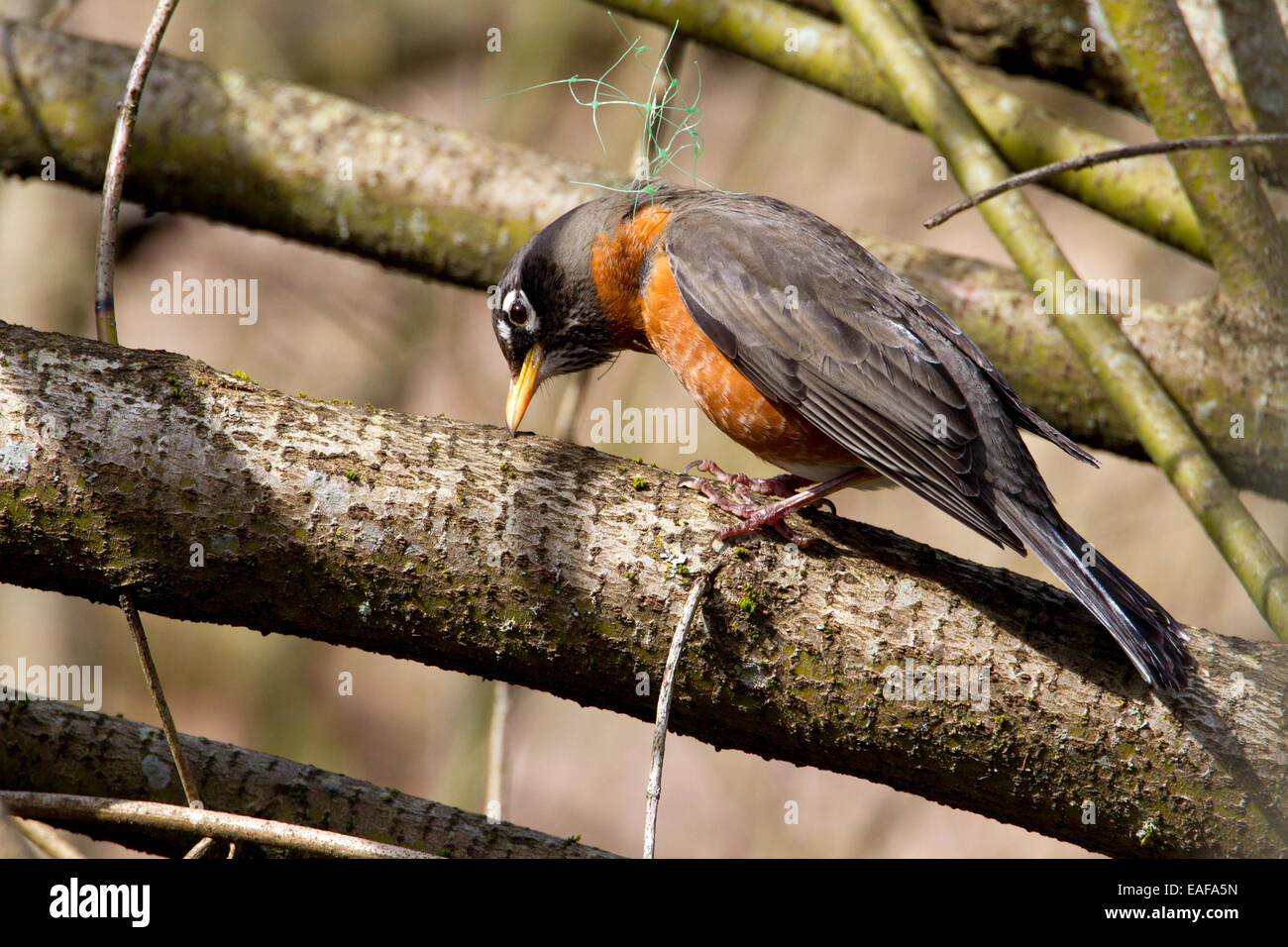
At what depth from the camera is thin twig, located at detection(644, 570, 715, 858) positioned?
217cm

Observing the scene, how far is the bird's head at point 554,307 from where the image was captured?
3.79m

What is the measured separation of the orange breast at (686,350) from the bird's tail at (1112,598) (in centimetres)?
59

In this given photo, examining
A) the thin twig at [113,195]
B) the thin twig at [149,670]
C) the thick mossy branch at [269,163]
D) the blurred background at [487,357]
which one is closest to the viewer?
the thin twig at [149,670]

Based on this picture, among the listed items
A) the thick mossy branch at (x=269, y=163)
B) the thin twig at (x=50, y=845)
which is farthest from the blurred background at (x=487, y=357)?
the thin twig at (x=50, y=845)

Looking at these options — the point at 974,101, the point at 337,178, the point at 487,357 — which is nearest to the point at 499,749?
the point at 337,178

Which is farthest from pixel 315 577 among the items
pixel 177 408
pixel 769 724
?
pixel 769 724

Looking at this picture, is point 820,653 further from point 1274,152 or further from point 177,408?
point 1274,152

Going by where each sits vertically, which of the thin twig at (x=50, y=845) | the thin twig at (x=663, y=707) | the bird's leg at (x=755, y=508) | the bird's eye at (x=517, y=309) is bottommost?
the thin twig at (x=50, y=845)

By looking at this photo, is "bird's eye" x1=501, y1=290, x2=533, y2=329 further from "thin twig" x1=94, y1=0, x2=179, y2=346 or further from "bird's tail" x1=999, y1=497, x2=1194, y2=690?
"bird's tail" x1=999, y1=497, x2=1194, y2=690

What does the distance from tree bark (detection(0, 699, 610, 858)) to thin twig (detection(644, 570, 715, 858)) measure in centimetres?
55

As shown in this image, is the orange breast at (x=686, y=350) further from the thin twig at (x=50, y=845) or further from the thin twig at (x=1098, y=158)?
the thin twig at (x=50, y=845)

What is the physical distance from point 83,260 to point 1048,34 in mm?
7026

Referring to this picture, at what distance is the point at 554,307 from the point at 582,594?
5.55 ft

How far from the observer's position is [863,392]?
127 inches
